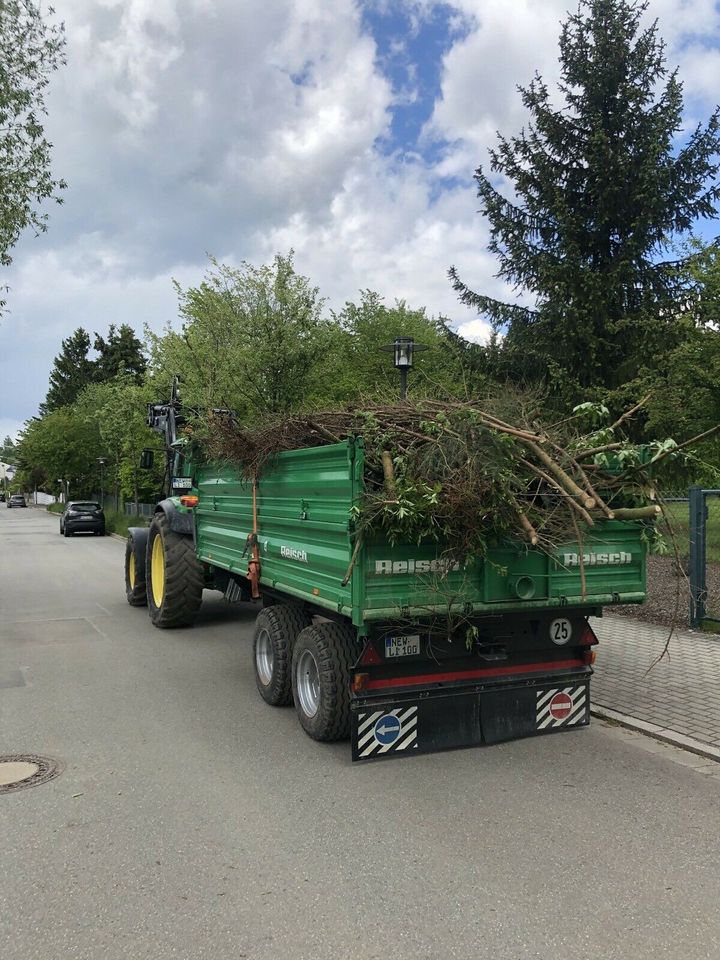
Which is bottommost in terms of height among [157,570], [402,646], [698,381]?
[157,570]

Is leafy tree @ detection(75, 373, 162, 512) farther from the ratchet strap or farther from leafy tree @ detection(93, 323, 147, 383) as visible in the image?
leafy tree @ detection(93, 323, 147, 383)

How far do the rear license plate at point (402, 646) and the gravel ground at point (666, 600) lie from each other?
5.15 meters

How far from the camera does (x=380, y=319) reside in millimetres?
34281

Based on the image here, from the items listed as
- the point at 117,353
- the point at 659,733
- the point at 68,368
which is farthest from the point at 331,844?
the point at 68,368

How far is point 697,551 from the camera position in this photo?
8.86 metres

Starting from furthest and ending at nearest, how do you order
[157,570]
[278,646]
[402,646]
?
[157,570] < [278,646] < [402,646]

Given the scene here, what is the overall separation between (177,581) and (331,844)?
6.04 m

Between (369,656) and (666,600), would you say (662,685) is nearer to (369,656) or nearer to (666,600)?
(369,656)

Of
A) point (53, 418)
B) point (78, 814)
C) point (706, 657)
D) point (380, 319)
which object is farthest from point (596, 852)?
point (53, 418)

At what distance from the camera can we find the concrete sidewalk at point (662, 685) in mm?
5566

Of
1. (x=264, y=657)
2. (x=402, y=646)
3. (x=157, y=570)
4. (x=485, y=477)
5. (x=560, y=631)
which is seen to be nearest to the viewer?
(x=485, y=477)

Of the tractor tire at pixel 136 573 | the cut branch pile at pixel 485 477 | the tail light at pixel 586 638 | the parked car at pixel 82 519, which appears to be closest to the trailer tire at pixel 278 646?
the cut branch pile at pixel 485 477

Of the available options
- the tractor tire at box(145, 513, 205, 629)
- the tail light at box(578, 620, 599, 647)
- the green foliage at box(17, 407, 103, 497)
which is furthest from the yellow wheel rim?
the green foliage at box(17, 407, 103, 497)

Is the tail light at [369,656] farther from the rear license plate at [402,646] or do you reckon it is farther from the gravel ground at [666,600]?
the gravel ground at [666,600]
